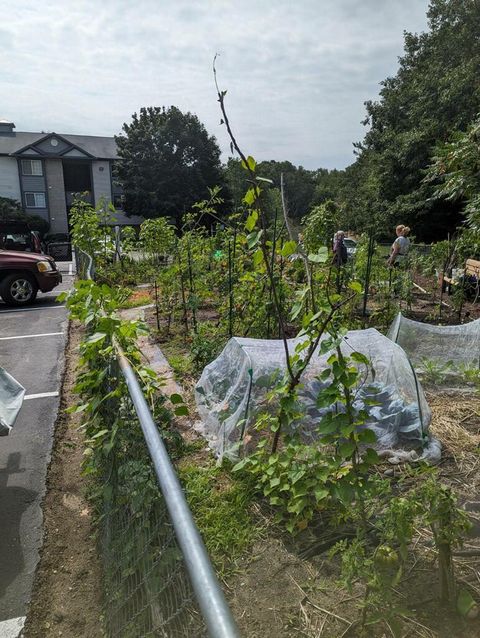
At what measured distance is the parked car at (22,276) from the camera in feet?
34.2

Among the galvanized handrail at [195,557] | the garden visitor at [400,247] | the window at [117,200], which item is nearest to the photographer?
the galvanized handrail at [195,557]

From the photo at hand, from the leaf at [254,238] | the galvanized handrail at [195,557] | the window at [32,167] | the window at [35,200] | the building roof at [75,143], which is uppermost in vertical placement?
the building roof at [75,143]

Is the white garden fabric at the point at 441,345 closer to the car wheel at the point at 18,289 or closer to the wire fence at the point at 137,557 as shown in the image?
the wire fence at the point at 137,557

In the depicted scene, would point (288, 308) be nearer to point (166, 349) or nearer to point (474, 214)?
point (166, 349)

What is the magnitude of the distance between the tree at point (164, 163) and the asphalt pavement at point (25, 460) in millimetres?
36022

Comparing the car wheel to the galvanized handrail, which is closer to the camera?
the galvanized handrail

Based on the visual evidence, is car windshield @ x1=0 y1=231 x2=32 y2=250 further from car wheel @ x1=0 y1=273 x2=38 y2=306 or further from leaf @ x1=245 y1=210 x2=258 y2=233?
leaf @ x1=245 y1=210 x2=258 y2=233

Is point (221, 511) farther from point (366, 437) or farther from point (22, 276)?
point (22, 276)

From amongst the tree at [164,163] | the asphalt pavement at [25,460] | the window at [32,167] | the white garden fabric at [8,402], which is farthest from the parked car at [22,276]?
the window at [32,167]

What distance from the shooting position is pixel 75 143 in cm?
4666

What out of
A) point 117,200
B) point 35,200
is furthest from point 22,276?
point 117,200

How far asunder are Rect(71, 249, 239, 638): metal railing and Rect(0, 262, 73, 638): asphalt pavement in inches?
19.4

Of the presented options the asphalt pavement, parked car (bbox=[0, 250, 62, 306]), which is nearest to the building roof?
parked car (bbox=[0, 250, 62, 306])

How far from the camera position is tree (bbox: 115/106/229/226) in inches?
1674
